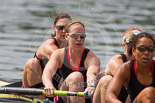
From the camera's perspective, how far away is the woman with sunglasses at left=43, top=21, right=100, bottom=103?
5.97 metres

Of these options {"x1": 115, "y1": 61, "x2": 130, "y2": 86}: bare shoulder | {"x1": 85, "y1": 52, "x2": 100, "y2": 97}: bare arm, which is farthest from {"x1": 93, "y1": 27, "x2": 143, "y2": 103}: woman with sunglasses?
{"x1": 115, "y1": 61, "x2": 130, "y2": 86}: bare shoulder

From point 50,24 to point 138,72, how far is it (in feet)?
10.1

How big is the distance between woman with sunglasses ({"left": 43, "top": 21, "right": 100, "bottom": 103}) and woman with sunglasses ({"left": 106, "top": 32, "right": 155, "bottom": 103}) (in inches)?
26.2

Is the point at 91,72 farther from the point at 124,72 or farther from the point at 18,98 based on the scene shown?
the point at 18,98

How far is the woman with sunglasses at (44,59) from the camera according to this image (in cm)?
711

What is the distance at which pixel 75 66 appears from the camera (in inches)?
250

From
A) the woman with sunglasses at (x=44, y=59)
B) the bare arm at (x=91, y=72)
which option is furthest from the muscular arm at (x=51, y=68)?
the woman with sunglasses at (x=44, y=59)

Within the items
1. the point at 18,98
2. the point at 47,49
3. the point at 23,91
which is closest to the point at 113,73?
the point at 23,91

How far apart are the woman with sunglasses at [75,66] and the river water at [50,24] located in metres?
0.39

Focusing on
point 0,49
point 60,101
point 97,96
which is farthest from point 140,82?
point 0,49

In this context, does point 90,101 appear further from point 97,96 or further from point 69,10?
point 69,10

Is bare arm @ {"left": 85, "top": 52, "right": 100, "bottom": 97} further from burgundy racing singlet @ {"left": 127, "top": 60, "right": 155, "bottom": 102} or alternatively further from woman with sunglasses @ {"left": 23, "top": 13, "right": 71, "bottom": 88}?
woman with sunglasses @ {"left": 23, "top": 13, "right": 71, "bottom": 88}

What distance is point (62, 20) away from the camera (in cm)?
715

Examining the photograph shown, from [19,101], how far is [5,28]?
37.0 feet
